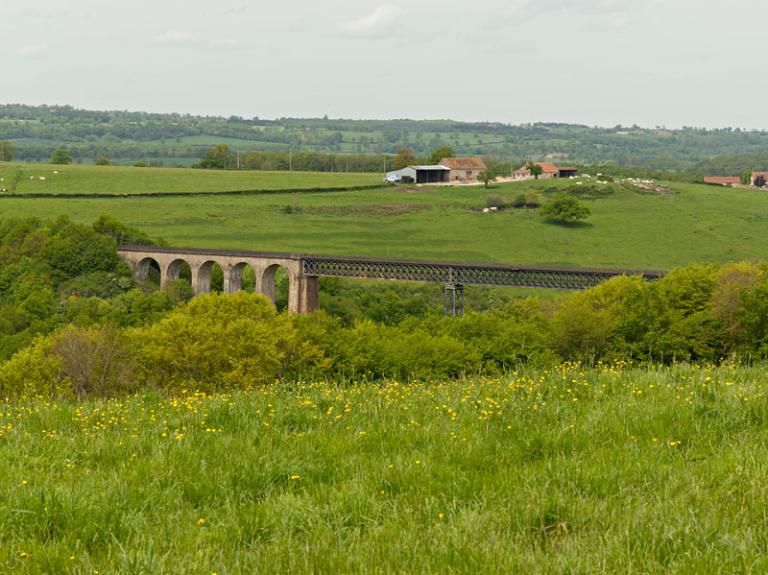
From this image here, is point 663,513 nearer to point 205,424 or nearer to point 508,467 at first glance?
point 508,467

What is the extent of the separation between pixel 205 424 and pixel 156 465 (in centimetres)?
196

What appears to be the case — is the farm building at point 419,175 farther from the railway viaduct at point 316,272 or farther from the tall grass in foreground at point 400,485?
the tall grass in foreground at point 400,485

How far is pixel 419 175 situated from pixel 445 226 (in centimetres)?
4868

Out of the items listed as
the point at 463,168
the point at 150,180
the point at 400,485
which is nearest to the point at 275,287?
the point at 150,180

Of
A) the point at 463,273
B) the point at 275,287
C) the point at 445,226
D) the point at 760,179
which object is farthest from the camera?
the point at 760,179

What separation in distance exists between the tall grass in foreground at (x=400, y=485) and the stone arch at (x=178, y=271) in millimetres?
83788

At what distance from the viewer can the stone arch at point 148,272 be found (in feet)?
314

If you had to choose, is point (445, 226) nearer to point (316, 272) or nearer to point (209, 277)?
point (209, 277)

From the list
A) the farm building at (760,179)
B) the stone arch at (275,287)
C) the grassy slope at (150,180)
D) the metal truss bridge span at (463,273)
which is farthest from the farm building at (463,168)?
the metal truss bridge span at (463,273)

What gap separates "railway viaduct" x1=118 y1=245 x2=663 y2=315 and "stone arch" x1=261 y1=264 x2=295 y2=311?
11cm

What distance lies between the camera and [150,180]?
160250 mm

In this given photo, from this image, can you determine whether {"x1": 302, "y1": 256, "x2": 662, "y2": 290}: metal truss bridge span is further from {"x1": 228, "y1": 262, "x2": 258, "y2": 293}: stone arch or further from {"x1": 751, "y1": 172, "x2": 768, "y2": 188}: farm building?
{"x1": 751, "y1": 172, "x2": 768, "y2": 188}: farm building

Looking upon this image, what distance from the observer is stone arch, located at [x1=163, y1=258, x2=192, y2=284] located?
94.2 m

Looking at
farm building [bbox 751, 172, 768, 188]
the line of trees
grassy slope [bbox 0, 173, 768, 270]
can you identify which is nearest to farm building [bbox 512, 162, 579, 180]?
farm building [bbox 751, 172, 768, 188]
